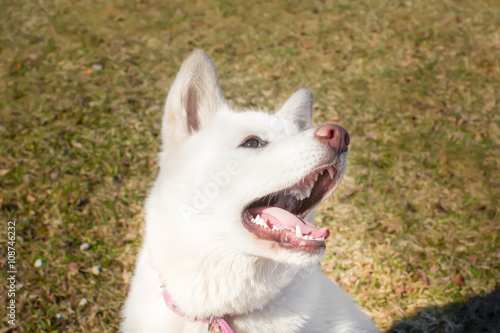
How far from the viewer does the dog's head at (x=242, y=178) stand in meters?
2.39

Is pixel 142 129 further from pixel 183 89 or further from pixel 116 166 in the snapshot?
pixel 183 89

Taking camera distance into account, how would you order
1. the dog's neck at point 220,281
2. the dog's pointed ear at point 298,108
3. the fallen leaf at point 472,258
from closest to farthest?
the dog's neck at point 220,281, the dog's pointed ear at point 298,108, the fallen leaf at point 472,258

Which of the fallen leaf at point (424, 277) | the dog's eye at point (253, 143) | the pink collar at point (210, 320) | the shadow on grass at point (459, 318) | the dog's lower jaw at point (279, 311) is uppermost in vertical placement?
the dog's eye at point (253, 143)

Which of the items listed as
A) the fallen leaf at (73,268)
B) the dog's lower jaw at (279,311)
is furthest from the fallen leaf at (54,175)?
the dog's lower jaw at (279,311)

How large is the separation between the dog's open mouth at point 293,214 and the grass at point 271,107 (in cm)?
240

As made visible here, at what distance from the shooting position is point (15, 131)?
596 cm

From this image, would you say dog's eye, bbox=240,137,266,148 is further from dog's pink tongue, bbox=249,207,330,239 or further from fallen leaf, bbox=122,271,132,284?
fallen leaf, bbox=122,271,132,284

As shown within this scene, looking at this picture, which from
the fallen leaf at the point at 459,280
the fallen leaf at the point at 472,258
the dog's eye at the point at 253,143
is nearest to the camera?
the dog's eye at the point at 253,143

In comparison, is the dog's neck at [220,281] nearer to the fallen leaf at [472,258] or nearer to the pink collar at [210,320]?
the pink collar at [210,320]

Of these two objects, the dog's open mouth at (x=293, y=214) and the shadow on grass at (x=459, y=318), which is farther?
the shadow on grass at (x=459, y=318)

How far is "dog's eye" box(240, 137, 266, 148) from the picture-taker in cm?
273

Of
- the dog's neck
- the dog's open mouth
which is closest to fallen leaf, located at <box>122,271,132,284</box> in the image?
the dog's neck

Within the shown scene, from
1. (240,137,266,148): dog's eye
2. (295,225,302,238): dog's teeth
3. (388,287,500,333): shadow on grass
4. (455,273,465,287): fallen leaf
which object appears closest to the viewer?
(295,225,302,238): dog's teeth

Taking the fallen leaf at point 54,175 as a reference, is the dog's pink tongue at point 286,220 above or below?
above
